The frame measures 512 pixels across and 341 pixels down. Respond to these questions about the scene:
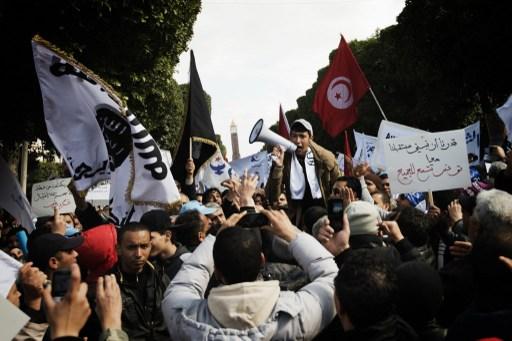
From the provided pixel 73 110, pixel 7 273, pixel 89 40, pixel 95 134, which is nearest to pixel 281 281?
pixel 7 273

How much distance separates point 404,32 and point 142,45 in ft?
38.0

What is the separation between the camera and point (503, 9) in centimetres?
1709

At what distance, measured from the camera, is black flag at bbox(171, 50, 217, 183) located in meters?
7.68

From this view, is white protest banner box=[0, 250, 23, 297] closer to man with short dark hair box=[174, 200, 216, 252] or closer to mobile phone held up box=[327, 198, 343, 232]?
man with short dark hair box=[174, 200, 216, 252]

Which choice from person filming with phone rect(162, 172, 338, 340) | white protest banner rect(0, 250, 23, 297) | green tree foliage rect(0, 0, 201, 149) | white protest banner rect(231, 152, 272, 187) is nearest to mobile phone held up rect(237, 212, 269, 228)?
person filming with phone rect(162, 172, 338, 340)

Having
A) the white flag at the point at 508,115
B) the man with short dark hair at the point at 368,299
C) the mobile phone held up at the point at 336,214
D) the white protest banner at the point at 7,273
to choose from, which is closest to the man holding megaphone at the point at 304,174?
the white flag at the point at 508,115

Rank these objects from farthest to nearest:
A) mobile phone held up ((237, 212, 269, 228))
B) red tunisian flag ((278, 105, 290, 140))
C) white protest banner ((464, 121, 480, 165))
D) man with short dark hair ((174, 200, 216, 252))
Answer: red tunisian flag ((278, 105, 290, 140)), white protest banner ((464, 121, 480, 165)), man with short dark hair ((174, 200, 216, 252)), mobile phone held up ((237, 212, 269, 228))

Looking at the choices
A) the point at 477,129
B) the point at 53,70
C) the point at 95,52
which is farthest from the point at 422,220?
the point at 95,52

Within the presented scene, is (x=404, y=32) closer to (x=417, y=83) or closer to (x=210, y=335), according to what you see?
(x=417, y=83)

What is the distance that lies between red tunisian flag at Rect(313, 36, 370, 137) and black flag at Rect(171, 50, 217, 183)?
218cm

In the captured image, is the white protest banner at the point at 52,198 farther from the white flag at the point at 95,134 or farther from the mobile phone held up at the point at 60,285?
the mobile phone held up at the point at 60,285

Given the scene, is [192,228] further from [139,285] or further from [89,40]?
[89,40]

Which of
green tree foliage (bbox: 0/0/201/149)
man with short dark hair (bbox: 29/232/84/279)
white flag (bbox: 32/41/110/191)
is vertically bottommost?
man with short dark hair (bbox: 29/232/84/279)

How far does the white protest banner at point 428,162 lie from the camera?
21.2 feet
